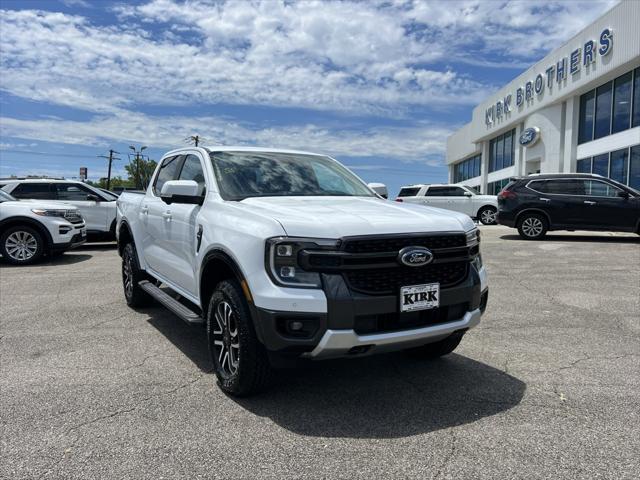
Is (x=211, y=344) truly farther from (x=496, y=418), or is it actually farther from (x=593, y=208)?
(x=593, y=208)

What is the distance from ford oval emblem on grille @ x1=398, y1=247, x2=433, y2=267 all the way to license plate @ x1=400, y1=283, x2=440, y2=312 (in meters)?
0.15

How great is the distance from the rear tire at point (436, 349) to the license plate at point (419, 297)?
0.82 m

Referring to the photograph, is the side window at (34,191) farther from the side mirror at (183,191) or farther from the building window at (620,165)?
the building window at (620,165)

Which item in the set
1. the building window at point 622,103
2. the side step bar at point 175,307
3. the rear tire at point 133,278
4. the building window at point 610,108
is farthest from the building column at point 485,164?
the side step bar at point 175,307

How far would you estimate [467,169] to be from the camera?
1980 inches

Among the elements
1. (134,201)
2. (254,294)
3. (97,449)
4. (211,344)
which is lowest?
(97,449)

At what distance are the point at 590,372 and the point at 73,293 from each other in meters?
6.66

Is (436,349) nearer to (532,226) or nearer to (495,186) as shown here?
(532,226)

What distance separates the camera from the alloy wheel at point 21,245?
10852 millimetres

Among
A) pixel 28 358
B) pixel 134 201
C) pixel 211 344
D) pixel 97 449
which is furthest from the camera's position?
pixel 134 201

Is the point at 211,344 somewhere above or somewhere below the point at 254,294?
below

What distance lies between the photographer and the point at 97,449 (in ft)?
9.69

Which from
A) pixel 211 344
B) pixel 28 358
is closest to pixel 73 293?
pixel 28 358

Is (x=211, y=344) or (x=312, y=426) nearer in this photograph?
(x=312, y=426)
